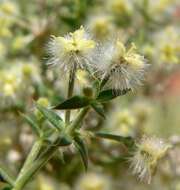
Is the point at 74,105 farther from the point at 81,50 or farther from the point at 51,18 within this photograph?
the point at 51,18

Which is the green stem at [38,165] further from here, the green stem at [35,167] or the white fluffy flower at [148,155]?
the white fluffy flower at [148,155]

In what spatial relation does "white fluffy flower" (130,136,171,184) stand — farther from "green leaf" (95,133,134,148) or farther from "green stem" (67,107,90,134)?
"green stem" (67,107,90,134)

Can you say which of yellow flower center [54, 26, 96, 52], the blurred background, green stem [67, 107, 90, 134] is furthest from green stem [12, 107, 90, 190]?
the blurred background

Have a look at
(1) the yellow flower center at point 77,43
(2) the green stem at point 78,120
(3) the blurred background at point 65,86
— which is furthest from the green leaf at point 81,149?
(3) the blurred background at point 65,86

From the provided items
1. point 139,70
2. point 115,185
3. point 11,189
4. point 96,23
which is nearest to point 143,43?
point 96,23

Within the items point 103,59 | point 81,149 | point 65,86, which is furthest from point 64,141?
point 65,86
